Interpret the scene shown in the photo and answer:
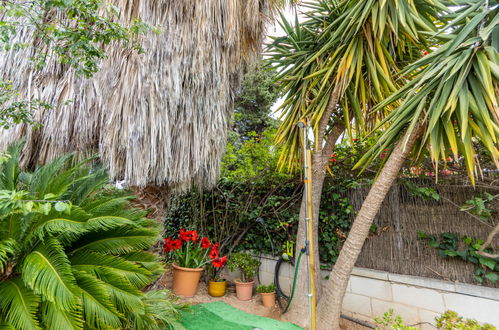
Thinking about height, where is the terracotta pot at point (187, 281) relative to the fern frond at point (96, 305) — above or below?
below

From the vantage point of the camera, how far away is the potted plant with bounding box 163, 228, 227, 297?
3.74m

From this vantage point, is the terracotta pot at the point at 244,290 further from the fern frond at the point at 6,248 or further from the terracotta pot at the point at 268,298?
the fern frond at the point at 6,248

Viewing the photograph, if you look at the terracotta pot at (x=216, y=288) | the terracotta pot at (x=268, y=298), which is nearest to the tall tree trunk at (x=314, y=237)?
the terracotta pot at (x=268, y=298)

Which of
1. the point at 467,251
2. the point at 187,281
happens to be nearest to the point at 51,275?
the point at 187,281

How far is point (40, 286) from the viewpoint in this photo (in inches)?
63.6

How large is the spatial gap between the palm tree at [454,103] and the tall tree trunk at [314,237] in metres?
0.59

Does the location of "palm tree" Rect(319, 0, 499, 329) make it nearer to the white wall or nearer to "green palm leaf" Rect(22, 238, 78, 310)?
the white wall

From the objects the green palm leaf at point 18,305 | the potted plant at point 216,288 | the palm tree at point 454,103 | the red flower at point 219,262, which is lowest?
the potted plant at point 216,288

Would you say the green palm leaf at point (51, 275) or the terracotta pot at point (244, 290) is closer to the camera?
the green palm leaf at point (51, 275)

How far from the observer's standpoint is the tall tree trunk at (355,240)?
2467mm

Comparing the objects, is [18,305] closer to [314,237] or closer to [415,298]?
[314,237]

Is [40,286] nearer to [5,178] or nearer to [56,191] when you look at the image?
[56,191]

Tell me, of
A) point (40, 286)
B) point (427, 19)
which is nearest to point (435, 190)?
point (427, 19)

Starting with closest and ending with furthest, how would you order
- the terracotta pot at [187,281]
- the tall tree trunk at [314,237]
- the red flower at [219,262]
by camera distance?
the tall tree trunk at [314,237]
the terracotta pot at [187,281]
the red flower at [219,262]
